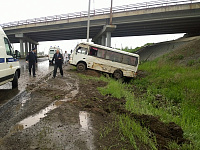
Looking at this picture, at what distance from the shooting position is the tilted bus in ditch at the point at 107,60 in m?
12.4

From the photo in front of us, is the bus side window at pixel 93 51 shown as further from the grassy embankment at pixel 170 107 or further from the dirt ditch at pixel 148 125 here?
the dirt ditch at pixel 148 125

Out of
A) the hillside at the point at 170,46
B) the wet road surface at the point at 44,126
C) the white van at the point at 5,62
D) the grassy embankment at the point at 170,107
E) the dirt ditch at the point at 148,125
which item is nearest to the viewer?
the wet road surface at the point at 44,126

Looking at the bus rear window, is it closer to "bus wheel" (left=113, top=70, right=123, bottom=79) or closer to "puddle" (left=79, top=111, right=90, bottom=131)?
"bus wheel" (left=113, top=70, right=123, bottom=79)

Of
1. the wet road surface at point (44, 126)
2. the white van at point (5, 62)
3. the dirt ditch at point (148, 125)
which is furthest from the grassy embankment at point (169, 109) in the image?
the white van at point (5, 62)

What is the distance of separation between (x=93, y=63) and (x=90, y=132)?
994cm

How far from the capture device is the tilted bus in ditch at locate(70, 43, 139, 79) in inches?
488

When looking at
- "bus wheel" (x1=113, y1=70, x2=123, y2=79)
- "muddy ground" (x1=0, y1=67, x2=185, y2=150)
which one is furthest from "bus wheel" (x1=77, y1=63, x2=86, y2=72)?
"muddy ground" (x1=0, y1=67, x2=185, y2=150)

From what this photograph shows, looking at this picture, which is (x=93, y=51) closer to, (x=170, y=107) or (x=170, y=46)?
(x=170, y=107)

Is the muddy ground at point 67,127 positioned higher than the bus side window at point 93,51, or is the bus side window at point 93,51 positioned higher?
the bus side window at point 93,51

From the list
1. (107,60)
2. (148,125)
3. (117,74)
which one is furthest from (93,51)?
(148,125)

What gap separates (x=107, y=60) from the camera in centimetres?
1244

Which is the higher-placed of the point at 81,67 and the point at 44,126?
the point at 81,67

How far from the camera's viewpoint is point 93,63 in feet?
41.1

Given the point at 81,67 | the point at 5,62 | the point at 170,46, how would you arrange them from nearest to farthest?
the point at 5,62 < the point at 81,67 < the point at 170,46
